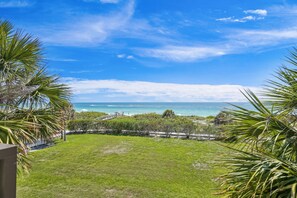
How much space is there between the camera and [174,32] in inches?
560

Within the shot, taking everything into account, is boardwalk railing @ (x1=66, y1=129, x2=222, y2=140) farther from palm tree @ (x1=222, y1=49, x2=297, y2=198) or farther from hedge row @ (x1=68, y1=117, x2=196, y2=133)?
palm tree @ (x1=222, y1=49, x2=297, y2=198)

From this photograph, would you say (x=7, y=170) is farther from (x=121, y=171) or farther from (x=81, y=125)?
(x=81, y=125)

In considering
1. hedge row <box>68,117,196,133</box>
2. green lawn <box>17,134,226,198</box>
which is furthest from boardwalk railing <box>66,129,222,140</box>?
green lawn <box>17,134,226,198</box>

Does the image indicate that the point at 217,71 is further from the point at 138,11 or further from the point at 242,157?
the point at 242,157

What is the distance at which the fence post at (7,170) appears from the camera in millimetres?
1130

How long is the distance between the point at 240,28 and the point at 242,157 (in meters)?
9.86

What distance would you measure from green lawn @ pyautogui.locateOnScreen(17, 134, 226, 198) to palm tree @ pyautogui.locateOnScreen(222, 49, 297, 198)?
1.44 meters

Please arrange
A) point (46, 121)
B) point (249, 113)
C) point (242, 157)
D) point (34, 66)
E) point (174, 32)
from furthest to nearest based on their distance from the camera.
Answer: point (174, 32) → point (34, 66) → point (46, 121) → point (249, 113) → point (242, 157)

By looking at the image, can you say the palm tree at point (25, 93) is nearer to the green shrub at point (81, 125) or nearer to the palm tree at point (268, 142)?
the palm tree at point (268, 142)

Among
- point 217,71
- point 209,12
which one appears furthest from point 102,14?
point 217,71

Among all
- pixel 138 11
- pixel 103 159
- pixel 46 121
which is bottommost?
pixel 103 159

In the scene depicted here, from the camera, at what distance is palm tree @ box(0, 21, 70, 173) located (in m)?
2.81

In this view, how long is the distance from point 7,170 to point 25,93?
89.8 inches

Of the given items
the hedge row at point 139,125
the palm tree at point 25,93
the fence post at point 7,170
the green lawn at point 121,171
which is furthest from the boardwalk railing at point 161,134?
the fence post at point 7,170
